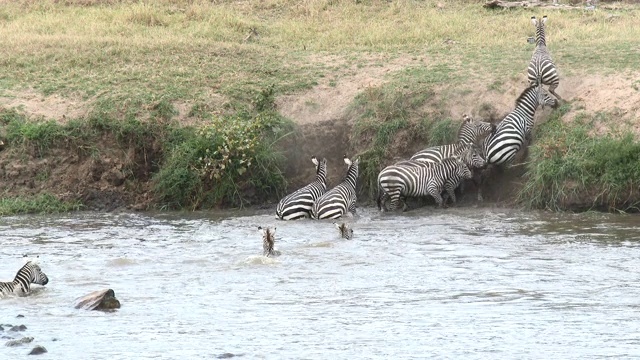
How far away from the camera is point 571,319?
29.9 ft

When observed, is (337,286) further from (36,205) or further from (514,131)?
(36,205)

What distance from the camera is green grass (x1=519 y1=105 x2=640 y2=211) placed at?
44.0 ft

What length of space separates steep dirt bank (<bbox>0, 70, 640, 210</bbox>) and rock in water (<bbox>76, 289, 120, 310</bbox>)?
16.7 feet

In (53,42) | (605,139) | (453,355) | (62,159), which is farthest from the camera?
(53,42)

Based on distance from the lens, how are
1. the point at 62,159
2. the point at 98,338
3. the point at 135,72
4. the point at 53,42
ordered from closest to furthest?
1. the point at 98,338
2. the point at 62,159
3. the point at 135,72
4. the point at 53,42

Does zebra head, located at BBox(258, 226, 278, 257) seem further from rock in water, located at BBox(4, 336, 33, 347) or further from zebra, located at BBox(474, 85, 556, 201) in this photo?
zebra, located at BBox(474, 85, 556, 201)

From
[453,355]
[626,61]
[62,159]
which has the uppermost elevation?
[626,61]

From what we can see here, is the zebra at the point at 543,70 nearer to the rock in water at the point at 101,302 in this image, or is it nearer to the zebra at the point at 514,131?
the zebra at the point at 514,131

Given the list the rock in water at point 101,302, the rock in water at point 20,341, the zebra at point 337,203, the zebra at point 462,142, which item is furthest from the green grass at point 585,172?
the rock in water at point 20,341

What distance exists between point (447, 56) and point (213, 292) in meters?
7.77

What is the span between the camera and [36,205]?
578 inches

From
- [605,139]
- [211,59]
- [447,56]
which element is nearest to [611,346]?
[605,139]

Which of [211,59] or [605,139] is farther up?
[211,59]

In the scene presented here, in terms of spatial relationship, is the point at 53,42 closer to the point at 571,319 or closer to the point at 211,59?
the point at 211,59
